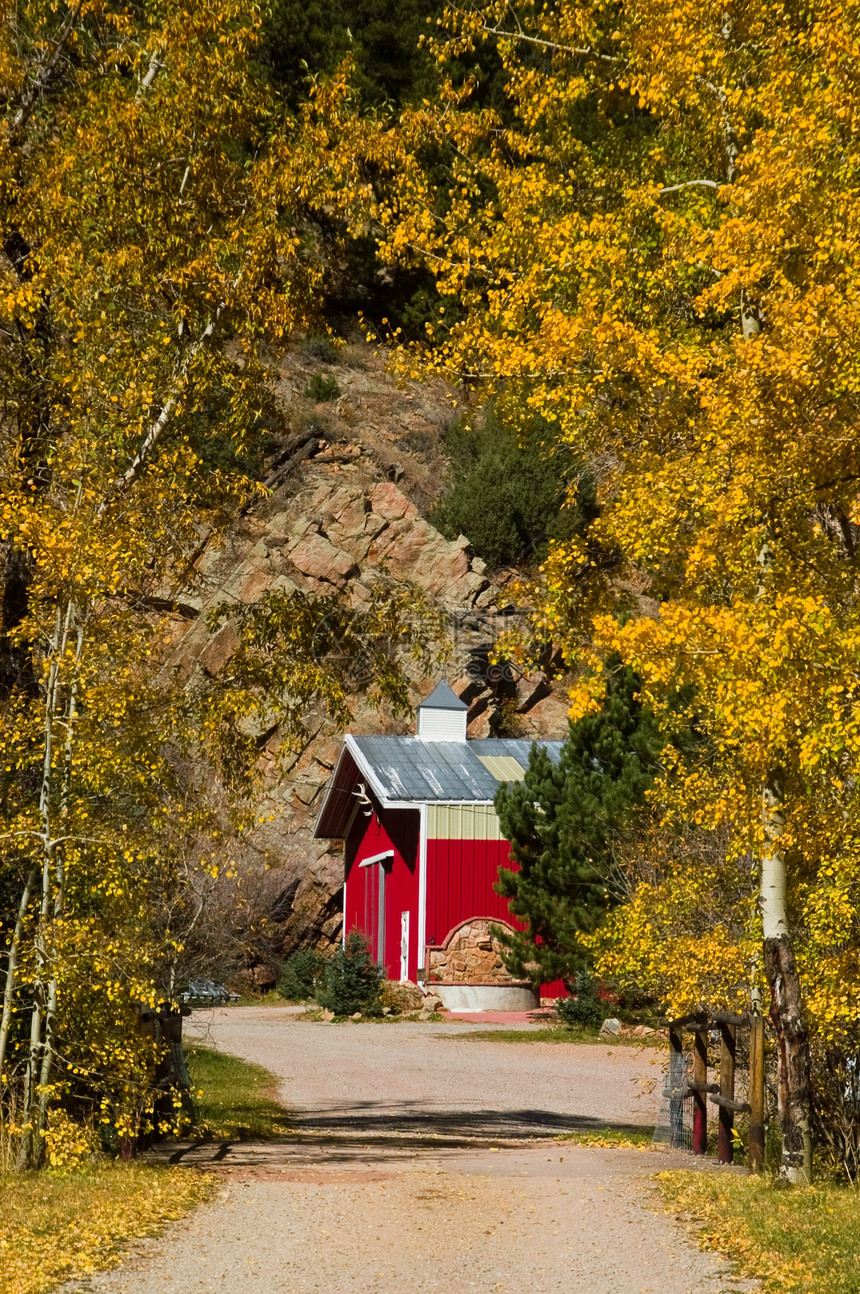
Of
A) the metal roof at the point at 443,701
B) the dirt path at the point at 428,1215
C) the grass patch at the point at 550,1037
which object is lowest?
the grass patch at the point at 550,1037

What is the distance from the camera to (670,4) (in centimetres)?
1047

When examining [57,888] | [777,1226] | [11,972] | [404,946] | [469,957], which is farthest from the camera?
[404,946]

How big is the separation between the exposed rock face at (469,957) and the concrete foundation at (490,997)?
0.76 metres

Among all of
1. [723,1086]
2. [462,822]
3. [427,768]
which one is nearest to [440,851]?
[462,822]

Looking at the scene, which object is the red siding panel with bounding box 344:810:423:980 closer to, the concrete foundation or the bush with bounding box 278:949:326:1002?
the bush with bounding box 278:949:326:1002

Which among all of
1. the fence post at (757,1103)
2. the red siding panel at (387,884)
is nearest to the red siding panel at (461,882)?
the red siding panel at (387,884)

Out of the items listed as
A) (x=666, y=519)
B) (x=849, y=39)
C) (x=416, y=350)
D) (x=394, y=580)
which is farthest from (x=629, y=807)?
(x=394, y=580)

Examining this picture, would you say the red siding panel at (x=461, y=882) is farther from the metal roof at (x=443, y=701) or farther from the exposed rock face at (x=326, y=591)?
the exposed rock face at (x=326, y=591)

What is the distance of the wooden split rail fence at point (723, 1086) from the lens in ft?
31.0

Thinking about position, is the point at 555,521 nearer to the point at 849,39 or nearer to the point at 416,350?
the point at 416,350

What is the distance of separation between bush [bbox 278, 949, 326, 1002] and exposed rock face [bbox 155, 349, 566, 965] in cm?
185

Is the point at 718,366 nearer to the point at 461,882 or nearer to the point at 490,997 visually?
the point at 490,997

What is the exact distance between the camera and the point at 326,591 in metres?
33.7

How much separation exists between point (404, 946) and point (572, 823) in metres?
7.64
